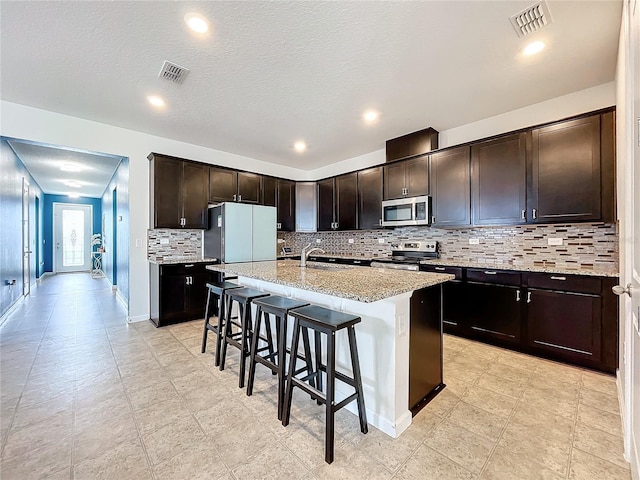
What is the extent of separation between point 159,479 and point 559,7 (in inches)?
144

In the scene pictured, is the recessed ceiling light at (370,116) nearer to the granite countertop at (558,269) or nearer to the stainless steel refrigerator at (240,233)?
the granite countertop at (558,269)

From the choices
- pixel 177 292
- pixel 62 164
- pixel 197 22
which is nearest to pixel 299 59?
pixel 197 22

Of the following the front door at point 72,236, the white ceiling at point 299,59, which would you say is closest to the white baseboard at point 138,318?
the white ceiling at point 299,59

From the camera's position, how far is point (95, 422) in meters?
1.79

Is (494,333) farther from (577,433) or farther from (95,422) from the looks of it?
(95,422)

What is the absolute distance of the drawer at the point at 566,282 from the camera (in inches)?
94.6

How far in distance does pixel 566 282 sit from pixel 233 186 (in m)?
4.49

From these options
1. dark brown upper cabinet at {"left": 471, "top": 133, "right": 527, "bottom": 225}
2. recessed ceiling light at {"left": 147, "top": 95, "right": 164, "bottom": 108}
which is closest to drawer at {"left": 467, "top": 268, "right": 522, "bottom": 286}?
dark brown upper cabinet at {"left": 471, "top": 133, "right": 527, "bottom": 225}

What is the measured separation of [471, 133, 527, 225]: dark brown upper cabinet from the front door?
11.5 meters

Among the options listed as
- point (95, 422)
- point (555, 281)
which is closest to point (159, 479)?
point (95, 422)

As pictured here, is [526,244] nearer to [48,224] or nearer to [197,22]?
[197,22]

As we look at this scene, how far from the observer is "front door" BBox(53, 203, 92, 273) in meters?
8.95

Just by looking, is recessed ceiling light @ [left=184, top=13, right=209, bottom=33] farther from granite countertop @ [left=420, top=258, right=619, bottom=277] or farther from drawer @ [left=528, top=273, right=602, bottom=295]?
drawer @ [left=528, top=273, right=602, bottom=295]

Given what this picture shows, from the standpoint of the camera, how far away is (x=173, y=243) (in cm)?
436
